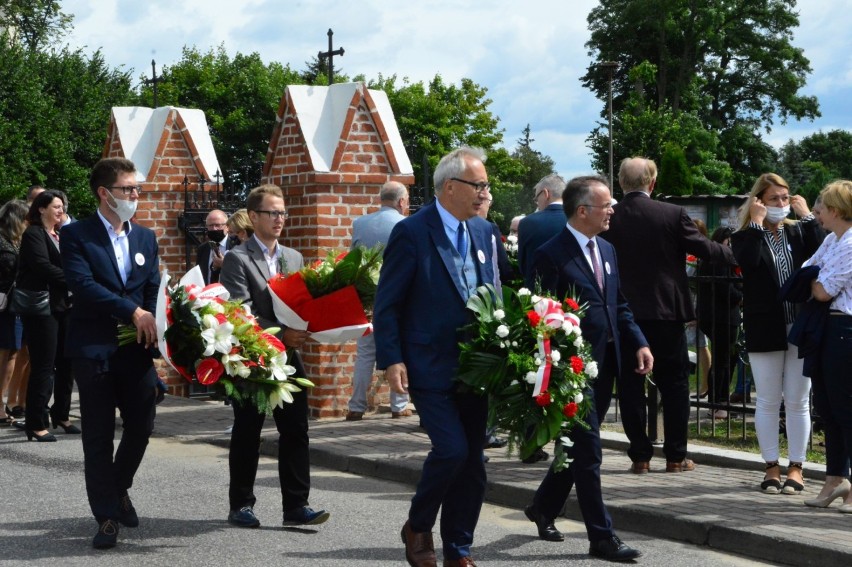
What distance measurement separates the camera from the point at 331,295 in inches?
264

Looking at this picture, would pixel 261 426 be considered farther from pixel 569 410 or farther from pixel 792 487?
pixel 792 487

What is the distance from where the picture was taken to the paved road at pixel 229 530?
635cm

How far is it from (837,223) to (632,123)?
44630mm

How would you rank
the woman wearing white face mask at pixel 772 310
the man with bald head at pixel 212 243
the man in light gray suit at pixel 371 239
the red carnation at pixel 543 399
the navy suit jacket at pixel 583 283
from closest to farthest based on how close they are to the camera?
the red carnation at pixel 543 399 → the navy suit jacket at pixel 583 283 → the woman wearing white face mask at pixel 772 310 → the man in light gray suit at pixel 371 239 → the man with bald head at pixel 212 243

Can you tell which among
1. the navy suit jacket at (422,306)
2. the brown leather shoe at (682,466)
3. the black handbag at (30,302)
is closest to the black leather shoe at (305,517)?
the navy suit jacket at (422,306)

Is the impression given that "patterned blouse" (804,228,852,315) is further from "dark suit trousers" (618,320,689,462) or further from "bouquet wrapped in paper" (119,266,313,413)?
"bouquet wrapped in paper" (119,266,313,413)

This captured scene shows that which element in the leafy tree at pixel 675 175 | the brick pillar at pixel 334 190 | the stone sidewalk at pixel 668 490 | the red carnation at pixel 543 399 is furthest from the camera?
the leafy tree at pixel 675 175

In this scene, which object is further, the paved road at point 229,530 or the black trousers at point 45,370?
the black trousers at point 45,370

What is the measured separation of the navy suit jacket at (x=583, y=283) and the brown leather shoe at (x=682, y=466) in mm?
2058

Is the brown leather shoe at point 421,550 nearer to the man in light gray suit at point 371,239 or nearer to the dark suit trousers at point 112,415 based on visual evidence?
the dark suit trousers at point 112,415

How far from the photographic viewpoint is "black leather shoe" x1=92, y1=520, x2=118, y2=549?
260 inches

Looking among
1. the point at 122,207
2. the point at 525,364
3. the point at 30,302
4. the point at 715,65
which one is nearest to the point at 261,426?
the point at 122,207

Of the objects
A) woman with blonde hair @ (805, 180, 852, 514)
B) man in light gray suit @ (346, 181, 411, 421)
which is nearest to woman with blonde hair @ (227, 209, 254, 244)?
man in light gray suit @ (346, 181, 411, 421)

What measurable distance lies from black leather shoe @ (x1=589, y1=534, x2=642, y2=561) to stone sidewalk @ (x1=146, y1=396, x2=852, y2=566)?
2.25 feet
